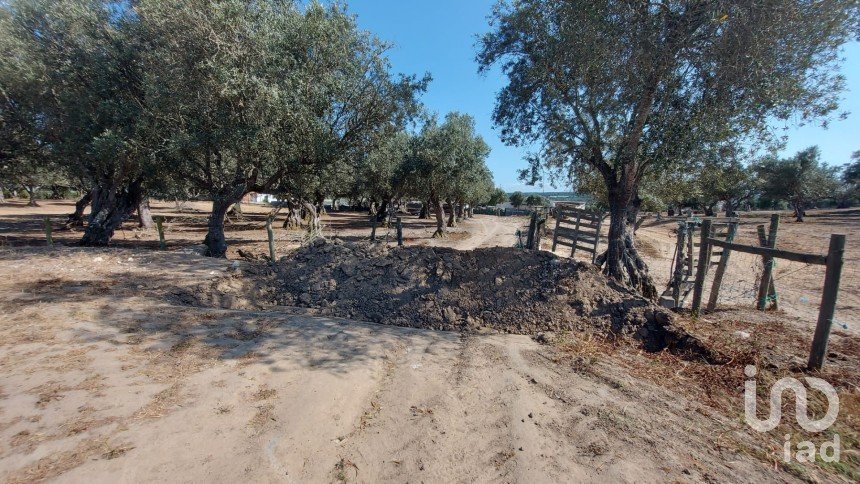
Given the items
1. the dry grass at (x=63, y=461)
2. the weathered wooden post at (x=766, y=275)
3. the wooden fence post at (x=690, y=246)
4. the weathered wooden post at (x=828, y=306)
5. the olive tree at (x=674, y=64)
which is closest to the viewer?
the dry grass at (x=63, y=461)

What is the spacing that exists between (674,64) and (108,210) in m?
17.9

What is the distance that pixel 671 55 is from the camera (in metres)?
5.87

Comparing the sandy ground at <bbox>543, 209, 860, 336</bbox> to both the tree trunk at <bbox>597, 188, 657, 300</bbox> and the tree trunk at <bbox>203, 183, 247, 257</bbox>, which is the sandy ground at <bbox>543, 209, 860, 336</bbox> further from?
the tree trunk at <bbox>203, 183, 247, 257</bbox>

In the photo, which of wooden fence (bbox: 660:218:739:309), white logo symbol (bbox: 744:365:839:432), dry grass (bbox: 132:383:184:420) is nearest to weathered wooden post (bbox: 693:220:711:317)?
wooden fence (bbox: 660:218:739:309)

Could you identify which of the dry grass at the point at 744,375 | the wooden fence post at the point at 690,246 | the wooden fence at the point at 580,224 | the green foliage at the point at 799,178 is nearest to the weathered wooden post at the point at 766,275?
the dry grass at the point at 744,375

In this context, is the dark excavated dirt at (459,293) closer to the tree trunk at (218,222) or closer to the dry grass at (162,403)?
the dry grass at (162,403)

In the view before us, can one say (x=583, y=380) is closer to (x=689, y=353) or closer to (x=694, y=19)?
(x=689, y=353)

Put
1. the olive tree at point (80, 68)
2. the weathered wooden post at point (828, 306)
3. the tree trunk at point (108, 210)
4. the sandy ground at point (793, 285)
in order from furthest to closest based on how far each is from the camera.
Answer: the tree trunk at point (108, 210)
the olive tree at point (80, 68)
the sandy ground at point (793, 285)
the weathered wooden post at point (828, 306)

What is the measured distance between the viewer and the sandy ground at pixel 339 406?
2.67 meters

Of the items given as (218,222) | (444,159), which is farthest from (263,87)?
(444,159)

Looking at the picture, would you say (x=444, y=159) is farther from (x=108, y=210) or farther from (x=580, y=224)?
(x=108, y=210)

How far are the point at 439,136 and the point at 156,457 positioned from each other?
67.7 feet

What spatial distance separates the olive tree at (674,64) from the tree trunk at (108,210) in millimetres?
14657

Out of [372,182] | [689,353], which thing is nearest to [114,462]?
[689,353]
